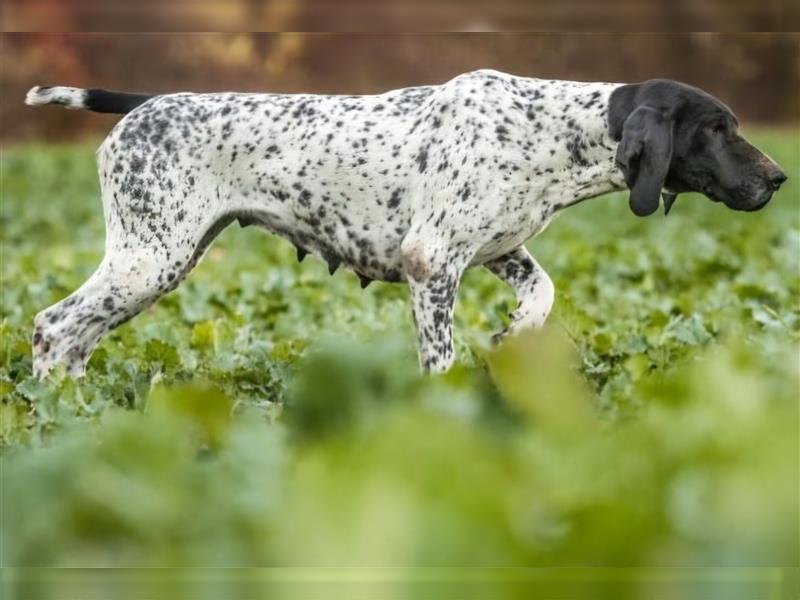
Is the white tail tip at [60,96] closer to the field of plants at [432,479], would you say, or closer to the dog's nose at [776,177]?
the dog's nose at [776,177]

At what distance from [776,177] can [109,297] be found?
2.28 meters

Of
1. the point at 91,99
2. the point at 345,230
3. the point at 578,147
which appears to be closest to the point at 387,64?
the point at 91,99

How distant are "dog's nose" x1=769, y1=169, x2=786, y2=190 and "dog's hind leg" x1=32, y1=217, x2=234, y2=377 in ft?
6.20

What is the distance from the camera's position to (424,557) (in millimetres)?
1032

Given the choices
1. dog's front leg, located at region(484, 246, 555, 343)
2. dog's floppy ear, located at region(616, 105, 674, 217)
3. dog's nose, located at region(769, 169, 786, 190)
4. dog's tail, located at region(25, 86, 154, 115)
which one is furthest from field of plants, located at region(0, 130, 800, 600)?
dog's tail, located at region(25, 86, 154, 115)

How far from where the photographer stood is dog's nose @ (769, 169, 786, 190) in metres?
4.70

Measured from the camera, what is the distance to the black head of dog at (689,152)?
4594mm

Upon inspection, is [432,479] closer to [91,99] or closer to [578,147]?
[578,147]

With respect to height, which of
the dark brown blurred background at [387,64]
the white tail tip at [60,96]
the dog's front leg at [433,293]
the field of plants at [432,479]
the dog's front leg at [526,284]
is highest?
the field of plants at [432,479]

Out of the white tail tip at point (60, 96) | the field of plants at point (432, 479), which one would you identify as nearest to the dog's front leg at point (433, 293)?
the white tail tip at point (60, 96)

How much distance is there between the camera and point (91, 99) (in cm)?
529

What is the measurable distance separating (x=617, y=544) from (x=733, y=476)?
101 mm

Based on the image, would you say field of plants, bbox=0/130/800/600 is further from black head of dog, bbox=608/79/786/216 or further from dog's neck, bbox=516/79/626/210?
dog's neck, bbox=516/79/626/210

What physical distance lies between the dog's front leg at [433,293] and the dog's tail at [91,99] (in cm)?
121
